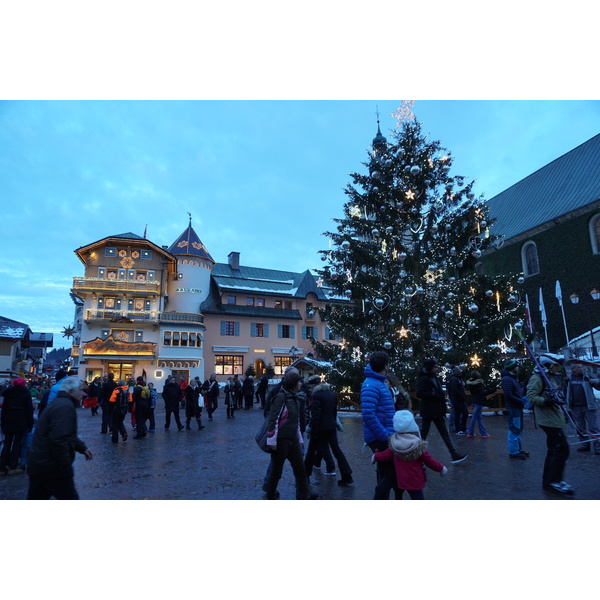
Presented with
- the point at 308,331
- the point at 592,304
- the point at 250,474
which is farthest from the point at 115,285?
the point at 592,304

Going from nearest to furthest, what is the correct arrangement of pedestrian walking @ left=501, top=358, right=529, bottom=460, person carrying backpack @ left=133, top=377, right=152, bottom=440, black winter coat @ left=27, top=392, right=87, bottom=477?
black winter coat @ left=27, top=392, right=87, bottom=477, pedestrian walking @ left=501, top=358, right=529, bottom=460, person carrying backpack @ left=133, top=377, right=152, bottom=440

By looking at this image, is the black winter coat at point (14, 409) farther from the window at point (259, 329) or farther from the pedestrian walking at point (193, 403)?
the window at point (259, 329)

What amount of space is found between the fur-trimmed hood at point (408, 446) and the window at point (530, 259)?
29.8 metres

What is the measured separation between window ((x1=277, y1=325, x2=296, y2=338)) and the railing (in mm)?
8942

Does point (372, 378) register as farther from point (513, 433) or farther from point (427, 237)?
point (427, 237)

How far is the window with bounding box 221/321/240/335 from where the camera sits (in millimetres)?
40281

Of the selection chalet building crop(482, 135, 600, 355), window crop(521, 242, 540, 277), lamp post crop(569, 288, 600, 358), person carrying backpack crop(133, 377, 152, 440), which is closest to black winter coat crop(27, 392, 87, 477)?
person carrying backpack crop(133, 377, 152, 440)

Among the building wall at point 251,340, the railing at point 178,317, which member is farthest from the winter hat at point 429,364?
the railing at point 178,317

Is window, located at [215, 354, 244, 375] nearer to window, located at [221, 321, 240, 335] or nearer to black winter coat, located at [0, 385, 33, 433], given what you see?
window, located at [221, 321, 240, 335]

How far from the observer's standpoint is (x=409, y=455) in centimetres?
406

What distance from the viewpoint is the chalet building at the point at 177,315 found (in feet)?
117

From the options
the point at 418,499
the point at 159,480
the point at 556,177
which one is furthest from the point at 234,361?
the point at 418,499

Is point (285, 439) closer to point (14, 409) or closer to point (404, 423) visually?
point (404, 423)
